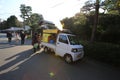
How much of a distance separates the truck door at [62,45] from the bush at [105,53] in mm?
2597

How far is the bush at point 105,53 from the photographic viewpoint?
9675mm

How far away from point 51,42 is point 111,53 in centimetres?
522

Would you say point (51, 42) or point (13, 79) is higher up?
point (51, 42)

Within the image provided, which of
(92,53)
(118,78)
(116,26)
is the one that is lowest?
(118,78)


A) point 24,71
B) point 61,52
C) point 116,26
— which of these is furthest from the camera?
point 116,26

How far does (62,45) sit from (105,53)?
322 centimetres

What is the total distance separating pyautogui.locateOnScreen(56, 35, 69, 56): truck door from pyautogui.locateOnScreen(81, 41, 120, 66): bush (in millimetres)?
2597

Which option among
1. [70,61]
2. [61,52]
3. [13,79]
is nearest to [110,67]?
[70,61]

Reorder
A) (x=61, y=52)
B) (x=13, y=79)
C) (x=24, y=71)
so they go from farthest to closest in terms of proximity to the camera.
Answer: (x=61, y=52), (x=24, y=71), (x=13, y=79)

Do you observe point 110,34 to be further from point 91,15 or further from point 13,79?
point 13,79

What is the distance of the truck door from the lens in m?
10.0

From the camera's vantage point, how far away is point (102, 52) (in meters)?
10.5

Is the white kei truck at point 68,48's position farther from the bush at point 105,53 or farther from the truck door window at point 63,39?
the bush at point 105,53

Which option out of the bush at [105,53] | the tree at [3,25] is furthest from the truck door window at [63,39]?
the tree at [3,25]
